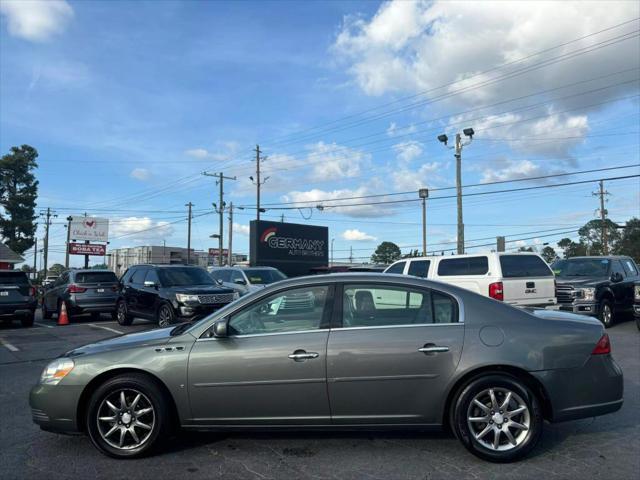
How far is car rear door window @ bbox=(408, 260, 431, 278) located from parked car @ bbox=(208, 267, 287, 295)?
4.74 m

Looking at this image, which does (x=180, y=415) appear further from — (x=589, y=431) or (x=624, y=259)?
(x=624, y=259)

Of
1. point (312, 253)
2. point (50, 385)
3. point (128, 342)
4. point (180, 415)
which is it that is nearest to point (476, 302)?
point (180, 415)

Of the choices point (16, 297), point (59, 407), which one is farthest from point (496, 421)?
point (16, 297)

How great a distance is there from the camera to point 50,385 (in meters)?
4.42

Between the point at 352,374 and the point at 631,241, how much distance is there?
233 feet

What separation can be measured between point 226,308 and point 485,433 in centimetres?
239

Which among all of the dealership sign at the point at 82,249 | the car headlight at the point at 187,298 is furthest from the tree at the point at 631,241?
the car headlight at the point at 187,298

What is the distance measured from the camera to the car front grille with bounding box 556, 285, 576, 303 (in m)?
12.9

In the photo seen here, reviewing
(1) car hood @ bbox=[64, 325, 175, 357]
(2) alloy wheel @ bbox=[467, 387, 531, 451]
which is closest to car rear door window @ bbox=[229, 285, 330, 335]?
(1) car hood @ bbox=[64, 325, 175, 357]

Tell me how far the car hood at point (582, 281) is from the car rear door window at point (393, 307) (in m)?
10.1

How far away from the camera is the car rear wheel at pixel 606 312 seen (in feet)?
42.2

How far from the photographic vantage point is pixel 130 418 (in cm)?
434

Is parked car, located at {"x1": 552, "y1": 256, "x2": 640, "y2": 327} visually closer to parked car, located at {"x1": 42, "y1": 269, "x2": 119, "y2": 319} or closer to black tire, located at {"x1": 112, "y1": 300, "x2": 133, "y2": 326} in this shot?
black tire, located at {"x1": 112, "y1": 300, "x2": 133, "y2": 326}

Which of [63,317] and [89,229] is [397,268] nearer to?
[63,317]
